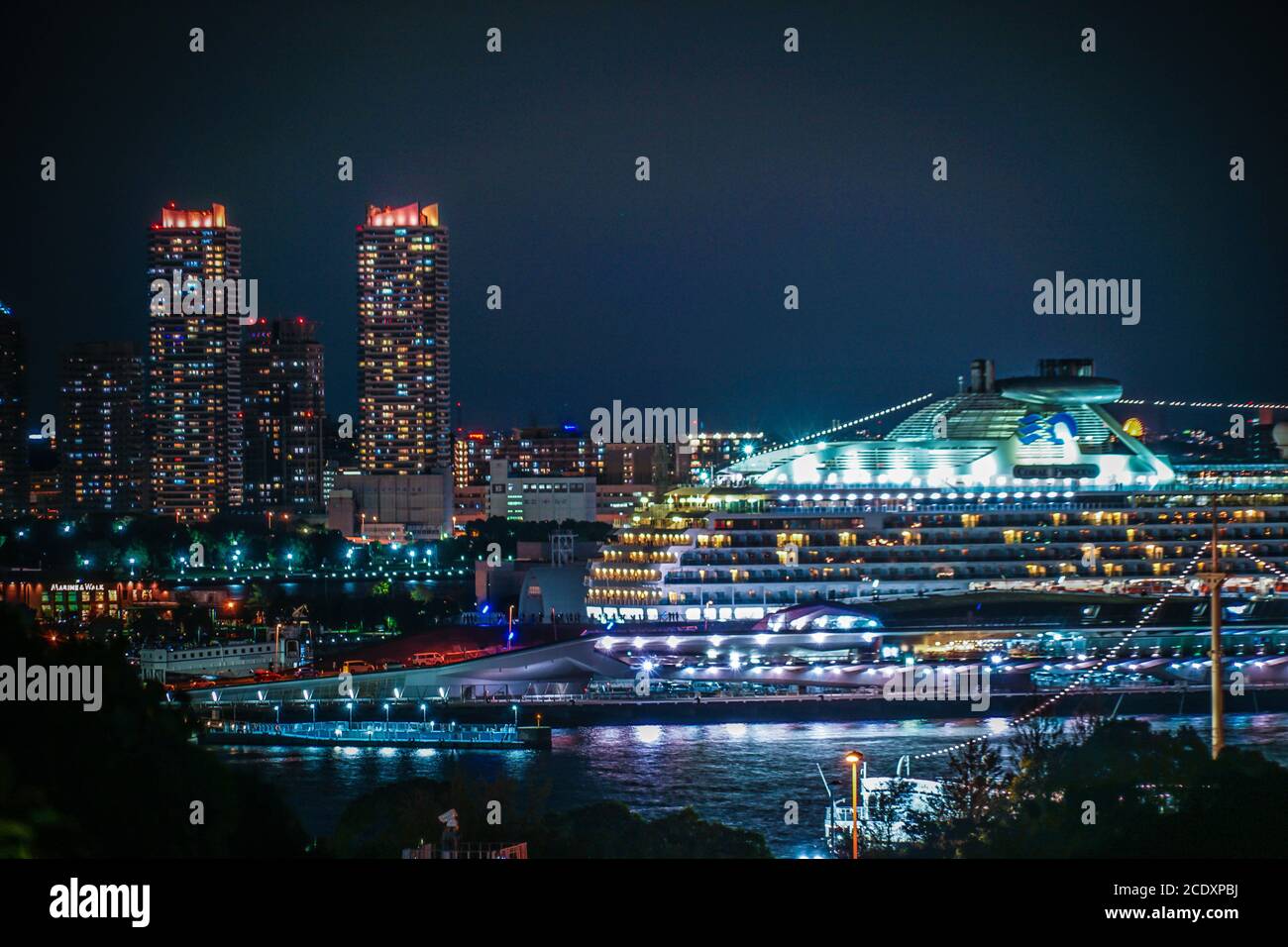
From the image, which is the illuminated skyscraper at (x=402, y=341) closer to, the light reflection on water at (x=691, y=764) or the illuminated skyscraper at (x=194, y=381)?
the illuminated skyscraper at (x=194, y=381)

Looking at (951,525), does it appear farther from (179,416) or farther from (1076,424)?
(179,416)

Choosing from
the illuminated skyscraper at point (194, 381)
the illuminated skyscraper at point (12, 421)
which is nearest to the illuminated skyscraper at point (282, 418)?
the illuminated skyscraper at point (194, 381)

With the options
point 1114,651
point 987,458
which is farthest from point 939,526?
point 1114,651

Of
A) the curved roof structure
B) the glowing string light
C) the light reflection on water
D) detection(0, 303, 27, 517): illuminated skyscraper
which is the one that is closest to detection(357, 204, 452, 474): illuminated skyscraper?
detection(0, 303, 27, 517): illuminated skyscraper

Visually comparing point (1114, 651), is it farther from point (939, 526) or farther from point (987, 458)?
point (987, 458)

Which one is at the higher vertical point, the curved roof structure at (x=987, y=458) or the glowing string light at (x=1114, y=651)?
the curved roof structure at (x=987, y=458)
